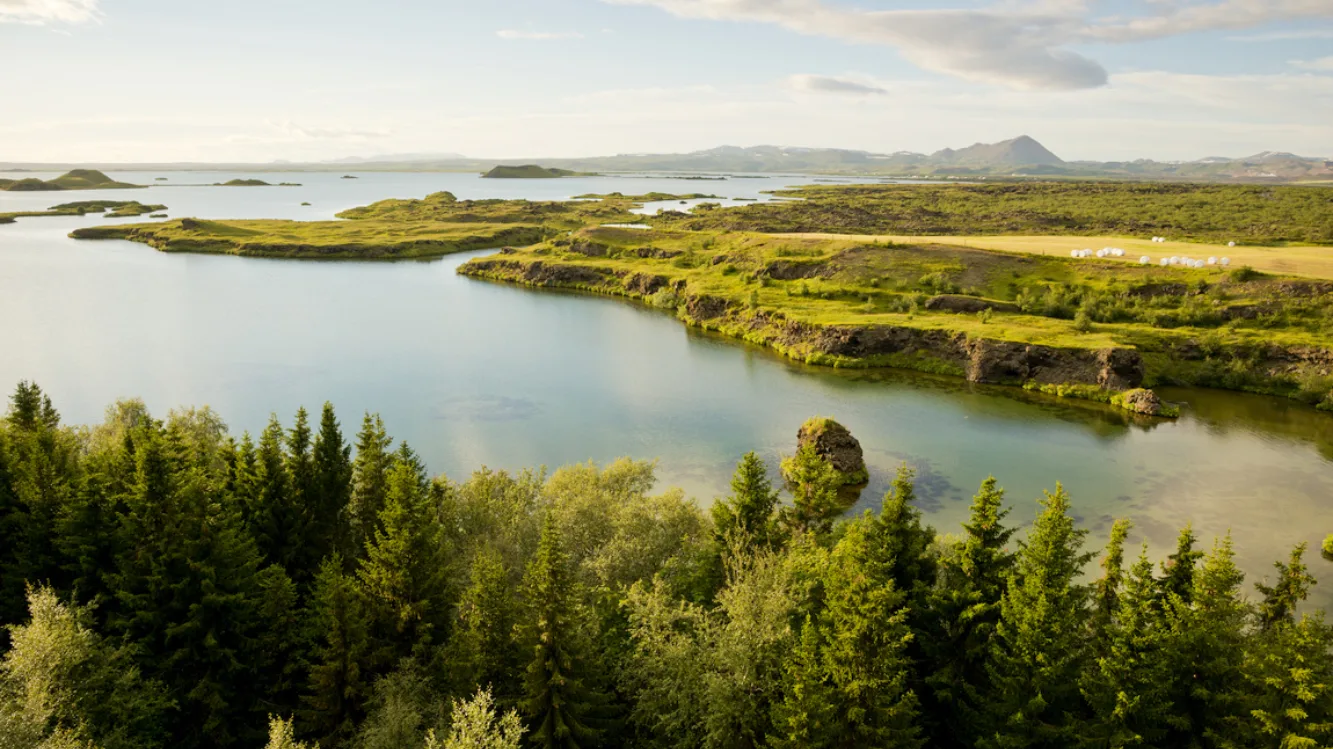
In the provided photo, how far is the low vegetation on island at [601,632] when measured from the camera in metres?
25.5

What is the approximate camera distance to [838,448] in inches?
2288

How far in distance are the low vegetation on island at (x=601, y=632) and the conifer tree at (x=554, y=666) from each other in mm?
108

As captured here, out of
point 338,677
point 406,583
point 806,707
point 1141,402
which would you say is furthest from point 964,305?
point 338,677

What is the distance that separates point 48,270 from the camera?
454 ft

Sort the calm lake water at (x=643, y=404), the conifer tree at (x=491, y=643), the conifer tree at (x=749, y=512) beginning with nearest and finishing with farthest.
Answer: the conifer tree at (x=491, y=643)
the conifer tree at (x=749, y=512)
the calm lake water at (x=643, y=404)

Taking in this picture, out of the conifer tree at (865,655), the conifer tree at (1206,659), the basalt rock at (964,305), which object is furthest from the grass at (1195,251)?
the conifer tree at (865,655)

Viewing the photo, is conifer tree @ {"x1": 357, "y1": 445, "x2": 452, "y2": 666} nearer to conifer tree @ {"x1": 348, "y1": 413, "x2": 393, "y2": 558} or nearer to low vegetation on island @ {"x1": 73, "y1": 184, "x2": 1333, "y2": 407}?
conifer tree @ {"x1": 348, "y1": 413, "x2": 393, "y2": 558}

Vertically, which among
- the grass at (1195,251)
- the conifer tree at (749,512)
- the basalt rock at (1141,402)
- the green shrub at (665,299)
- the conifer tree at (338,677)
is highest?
the grass at (1195,251)

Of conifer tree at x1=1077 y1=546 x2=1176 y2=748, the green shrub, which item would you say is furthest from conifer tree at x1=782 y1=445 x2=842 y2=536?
the green shrub

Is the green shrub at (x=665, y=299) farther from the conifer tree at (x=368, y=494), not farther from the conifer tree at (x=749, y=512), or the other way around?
the conifer tree at (x=749, y=512)

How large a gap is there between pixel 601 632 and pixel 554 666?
17.3 feet

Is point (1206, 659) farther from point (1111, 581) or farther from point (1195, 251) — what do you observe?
point (1195, 251)

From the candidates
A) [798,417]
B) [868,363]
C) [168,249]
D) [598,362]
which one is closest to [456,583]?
[798,417]

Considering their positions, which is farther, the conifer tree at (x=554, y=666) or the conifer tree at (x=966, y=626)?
the conifer tree at (x=966, y=626)
